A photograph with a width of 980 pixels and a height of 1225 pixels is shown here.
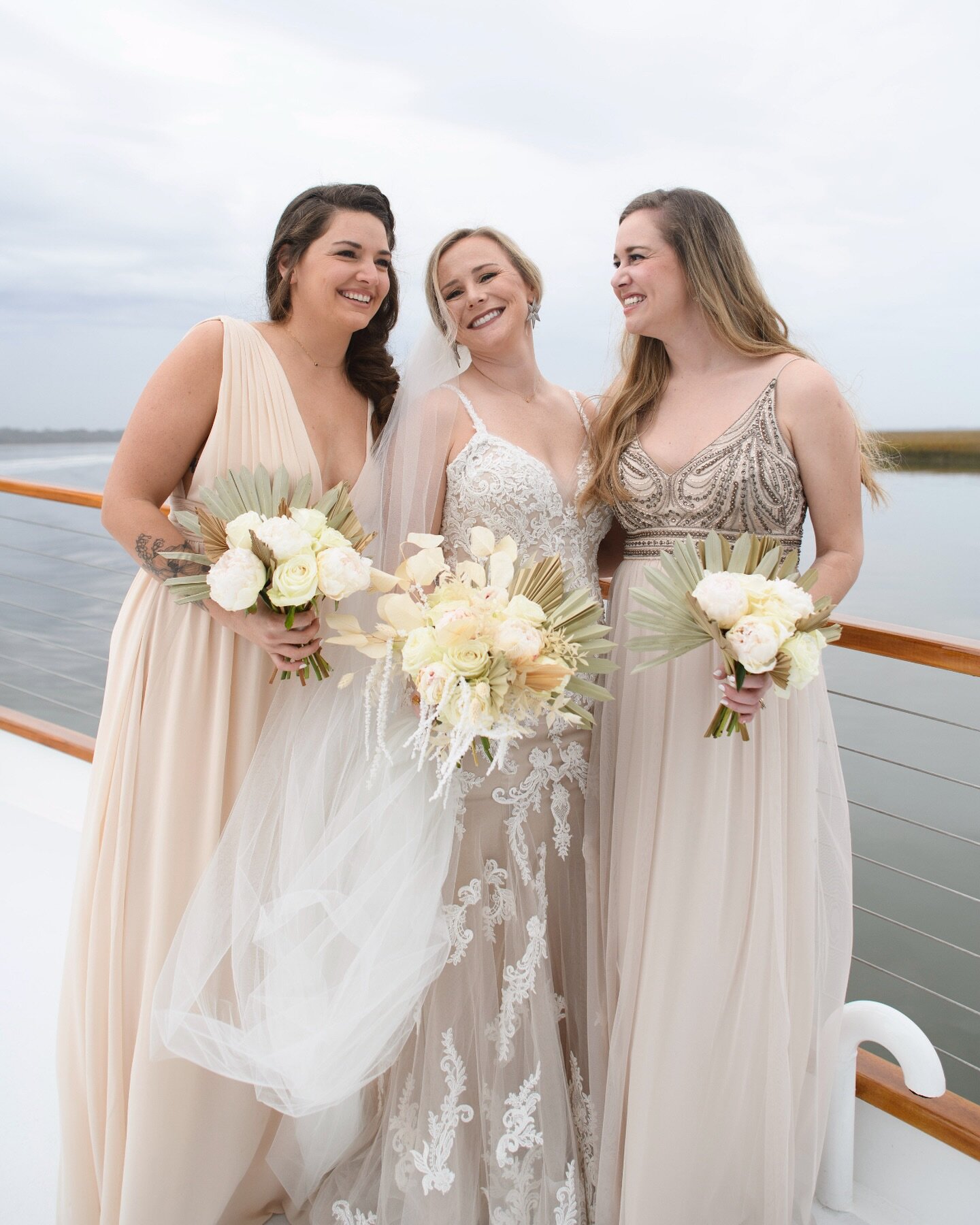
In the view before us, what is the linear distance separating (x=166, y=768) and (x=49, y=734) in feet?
7.25

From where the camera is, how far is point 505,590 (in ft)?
4.60

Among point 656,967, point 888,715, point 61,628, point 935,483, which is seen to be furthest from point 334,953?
point 935,483

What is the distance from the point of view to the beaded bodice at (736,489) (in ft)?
5.78

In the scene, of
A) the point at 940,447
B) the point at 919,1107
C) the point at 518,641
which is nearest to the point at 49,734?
the point at 518,641

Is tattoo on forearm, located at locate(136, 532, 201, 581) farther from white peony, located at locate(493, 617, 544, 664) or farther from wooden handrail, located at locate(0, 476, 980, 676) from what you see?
white peony, located at locate(493, 617, 544, 664)

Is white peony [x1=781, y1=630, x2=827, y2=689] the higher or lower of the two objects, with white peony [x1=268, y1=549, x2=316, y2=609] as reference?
lower

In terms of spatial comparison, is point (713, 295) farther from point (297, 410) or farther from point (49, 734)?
point (49, 734)

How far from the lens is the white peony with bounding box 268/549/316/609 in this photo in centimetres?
143

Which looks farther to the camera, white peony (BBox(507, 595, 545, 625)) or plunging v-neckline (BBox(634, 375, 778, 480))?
plunging v-neckline (BBox(634, 375, 778, 480))

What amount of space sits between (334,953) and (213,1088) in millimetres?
450

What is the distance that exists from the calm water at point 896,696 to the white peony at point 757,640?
2.30 feet

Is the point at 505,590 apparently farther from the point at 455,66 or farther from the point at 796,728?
the point at 455,66

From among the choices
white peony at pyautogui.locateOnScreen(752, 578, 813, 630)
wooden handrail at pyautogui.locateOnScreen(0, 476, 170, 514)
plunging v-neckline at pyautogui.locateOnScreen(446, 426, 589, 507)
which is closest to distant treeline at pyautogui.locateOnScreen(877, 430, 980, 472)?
plunging v-neckline at pyautogui.locateOnScreen(446, 426, 589, 507)

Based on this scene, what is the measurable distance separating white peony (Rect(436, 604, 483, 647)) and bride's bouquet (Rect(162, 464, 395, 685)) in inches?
8.1
